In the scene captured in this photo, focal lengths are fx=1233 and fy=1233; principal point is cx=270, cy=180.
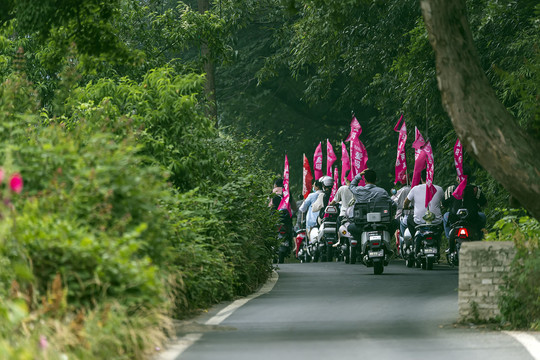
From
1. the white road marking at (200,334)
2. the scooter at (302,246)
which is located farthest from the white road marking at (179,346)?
the scooter at (302,246)

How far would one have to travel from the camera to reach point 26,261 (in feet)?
28.7

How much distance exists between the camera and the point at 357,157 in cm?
3447

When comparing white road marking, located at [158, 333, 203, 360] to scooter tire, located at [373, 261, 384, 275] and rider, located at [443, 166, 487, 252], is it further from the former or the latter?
rider, located at [443, 166, 487, 252]

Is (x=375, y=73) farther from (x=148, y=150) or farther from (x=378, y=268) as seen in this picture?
(x=148, y=150)

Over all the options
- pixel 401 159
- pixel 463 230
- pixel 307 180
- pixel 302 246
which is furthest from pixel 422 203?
pixel 307 180

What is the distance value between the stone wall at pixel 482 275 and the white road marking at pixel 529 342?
2.77ft

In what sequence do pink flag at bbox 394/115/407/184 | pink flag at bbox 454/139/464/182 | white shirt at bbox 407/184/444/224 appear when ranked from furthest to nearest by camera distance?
pink flag at bbox 394/115/407/184, pink flag at bbox 454/139/464/182, white shirt at bbox 407/184/444/224

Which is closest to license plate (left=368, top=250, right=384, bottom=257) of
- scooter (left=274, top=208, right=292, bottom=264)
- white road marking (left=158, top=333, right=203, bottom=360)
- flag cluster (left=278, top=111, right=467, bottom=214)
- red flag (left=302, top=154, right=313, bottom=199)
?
flag cluster (left=278, top=111, right=467, bottom=214)

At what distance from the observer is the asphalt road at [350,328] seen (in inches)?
409

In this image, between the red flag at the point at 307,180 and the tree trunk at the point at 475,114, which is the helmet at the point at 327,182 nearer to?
the red flag at the point at 307,180

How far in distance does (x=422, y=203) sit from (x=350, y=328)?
38.9 feet

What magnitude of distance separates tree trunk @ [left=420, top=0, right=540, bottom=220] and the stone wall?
2.36ft

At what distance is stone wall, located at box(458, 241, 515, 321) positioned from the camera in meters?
12.8

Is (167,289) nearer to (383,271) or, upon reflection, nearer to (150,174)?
(150,174)
